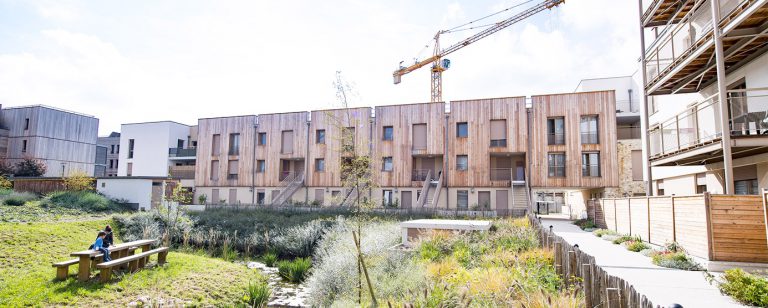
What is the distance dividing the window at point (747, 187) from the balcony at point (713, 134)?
942mm

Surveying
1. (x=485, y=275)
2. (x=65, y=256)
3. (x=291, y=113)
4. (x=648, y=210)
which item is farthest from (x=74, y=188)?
(x=648, y=210)

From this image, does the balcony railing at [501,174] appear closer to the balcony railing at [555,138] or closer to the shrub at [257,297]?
the balcony railing at [555,138]

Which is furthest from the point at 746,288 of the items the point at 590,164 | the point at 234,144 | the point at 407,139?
the point at 234,144

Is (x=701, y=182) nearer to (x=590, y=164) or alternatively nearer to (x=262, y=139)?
(x=590, y=164)

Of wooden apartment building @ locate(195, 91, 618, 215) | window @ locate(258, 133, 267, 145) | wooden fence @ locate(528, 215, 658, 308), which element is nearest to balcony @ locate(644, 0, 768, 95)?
wooden fence @ locate(528, 215, 658, 308)

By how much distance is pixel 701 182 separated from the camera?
15.5m

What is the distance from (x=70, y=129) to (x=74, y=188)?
66.3 feet

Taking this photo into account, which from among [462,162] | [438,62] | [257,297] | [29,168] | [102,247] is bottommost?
[257,297]

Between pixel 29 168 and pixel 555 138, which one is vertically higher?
pixel 555 138

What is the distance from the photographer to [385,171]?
100 ft

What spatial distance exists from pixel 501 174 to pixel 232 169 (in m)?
22.3

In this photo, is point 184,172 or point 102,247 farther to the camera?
point 184,172

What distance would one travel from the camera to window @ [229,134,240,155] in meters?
35.9

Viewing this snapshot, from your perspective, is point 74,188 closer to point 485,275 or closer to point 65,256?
point 65,256
